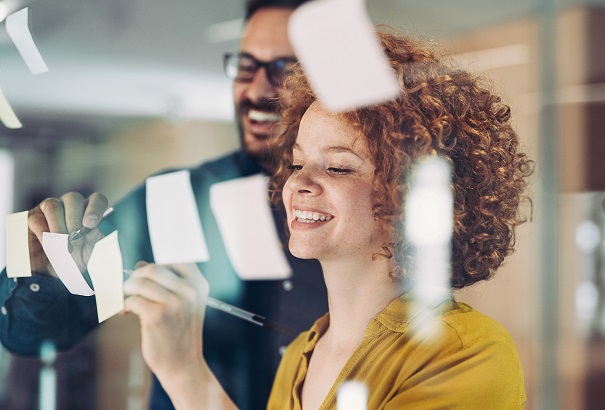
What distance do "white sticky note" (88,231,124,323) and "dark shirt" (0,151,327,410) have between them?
28mm

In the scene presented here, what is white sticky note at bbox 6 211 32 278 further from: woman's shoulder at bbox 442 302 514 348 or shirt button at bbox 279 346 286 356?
woman's shoulder at bbox 442 302 514 348

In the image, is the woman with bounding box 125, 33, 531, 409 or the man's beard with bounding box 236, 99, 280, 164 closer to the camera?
the woman with bounding box 125, 33, 531, 409

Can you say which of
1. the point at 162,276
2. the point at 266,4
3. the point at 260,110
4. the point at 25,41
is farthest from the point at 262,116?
the point at 25,41

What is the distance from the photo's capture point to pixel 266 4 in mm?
999

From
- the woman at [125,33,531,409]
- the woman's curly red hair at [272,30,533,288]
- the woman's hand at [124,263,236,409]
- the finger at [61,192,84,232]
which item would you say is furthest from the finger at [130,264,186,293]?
the woman's curly red hair at [272,30,533,288]

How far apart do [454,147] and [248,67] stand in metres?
0.36

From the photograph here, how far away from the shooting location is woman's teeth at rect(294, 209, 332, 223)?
2.71ft

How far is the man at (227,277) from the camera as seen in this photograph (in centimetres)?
97

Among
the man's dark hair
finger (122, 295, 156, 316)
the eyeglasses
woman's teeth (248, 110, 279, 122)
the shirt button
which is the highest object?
the man's dark hair

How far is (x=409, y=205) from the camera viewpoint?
0.81 metres

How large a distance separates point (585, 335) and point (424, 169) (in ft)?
2.17

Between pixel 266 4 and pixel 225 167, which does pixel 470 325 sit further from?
pixel 266 4

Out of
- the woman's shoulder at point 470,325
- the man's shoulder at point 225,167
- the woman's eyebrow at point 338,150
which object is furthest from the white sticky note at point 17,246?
the woman's shoulder at point 470,325

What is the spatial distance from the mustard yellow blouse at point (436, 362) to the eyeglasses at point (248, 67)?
0.36 metres
